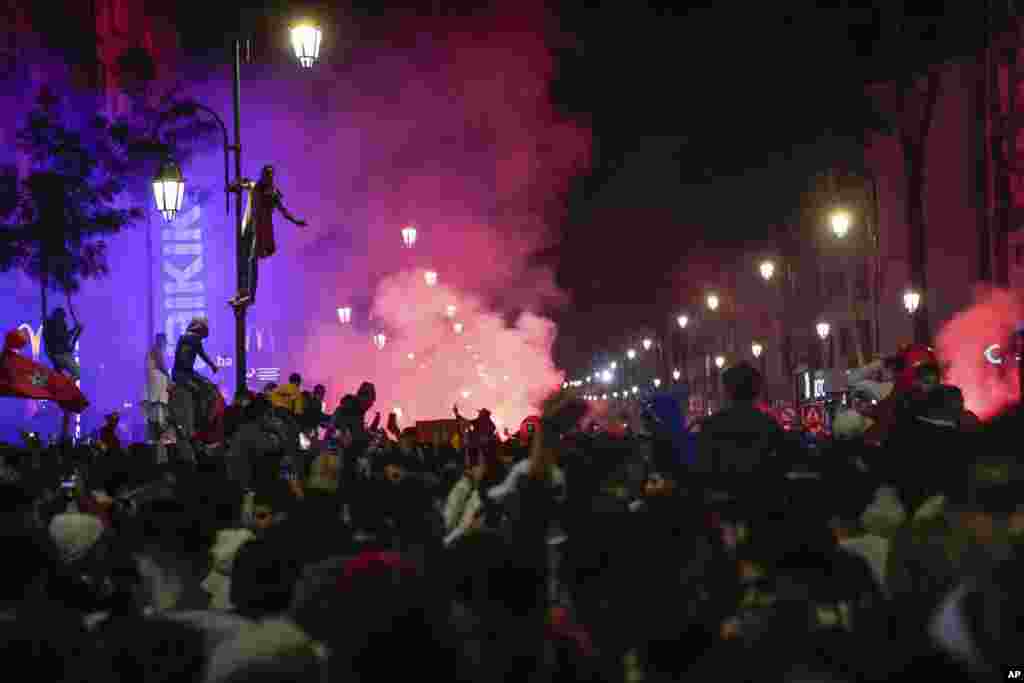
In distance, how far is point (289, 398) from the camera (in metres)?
18.3

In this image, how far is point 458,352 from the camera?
59.5 metres

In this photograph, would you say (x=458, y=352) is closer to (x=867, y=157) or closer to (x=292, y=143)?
(x=292, y=143)

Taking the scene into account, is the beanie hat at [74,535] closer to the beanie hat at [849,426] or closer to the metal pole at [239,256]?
the beanie hat at [849,426]

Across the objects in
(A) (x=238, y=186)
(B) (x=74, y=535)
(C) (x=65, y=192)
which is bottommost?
(B) (x=74, y=535)

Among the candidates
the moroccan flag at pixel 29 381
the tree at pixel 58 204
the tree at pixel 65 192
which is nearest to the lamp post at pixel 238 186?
the moroccan flag at pixel 29 381

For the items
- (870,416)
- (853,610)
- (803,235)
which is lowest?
(853,610)

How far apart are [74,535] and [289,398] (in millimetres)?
10355

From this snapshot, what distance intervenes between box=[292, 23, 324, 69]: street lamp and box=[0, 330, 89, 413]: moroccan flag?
187 inches

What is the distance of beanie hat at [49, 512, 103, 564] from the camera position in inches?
309

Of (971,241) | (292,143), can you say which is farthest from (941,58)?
(292,143)

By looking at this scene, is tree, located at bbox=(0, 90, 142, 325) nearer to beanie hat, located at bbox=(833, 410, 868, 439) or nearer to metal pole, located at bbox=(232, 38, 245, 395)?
metal pole, located at bbox=(232, 38, 245, 395)

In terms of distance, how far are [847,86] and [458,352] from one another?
73.0 feet

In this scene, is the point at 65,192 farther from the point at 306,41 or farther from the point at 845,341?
the point at 845,341

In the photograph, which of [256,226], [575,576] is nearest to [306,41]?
[256,226]
